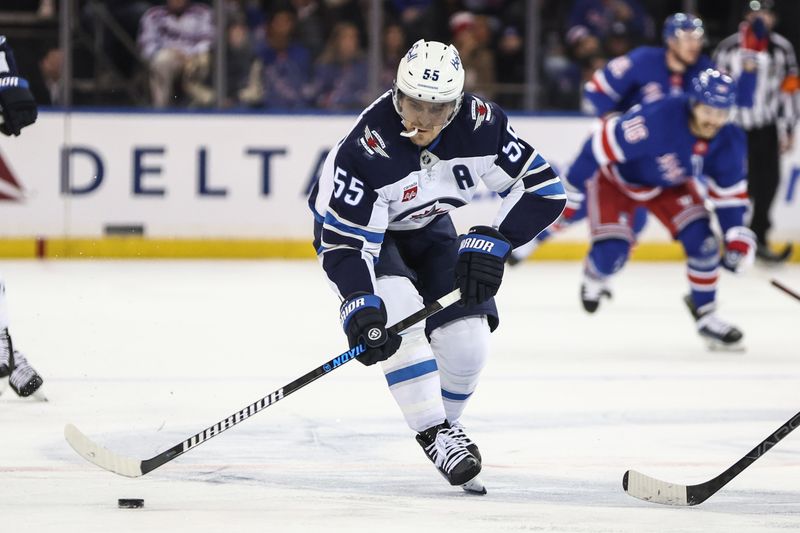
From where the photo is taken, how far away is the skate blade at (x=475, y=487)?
3887mm

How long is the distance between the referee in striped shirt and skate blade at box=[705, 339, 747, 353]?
3.00m

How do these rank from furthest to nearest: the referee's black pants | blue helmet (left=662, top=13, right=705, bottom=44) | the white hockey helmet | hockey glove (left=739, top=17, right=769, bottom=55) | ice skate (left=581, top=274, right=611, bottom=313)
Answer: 1. the referee's black pants
2. hockey glove (left=739, top=17, right=769, bottom=55)
3. blue helmet (left=662, top=13, right=705, bottom=44)
4. ice skate (left=581, top=274, right=611, bottom=313)
5. the white hockey helmet

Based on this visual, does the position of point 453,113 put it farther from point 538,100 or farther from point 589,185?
point 538,100

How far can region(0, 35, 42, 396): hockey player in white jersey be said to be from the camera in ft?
16.2

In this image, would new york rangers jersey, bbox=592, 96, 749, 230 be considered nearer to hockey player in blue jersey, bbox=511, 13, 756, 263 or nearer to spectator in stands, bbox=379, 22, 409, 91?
hockey player in blue jersey, bbox=511, 13, 756, 263

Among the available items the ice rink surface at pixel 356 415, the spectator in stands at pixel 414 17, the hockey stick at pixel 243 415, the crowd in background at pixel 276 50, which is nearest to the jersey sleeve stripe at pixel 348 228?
the hockey stick at pixel 243 415

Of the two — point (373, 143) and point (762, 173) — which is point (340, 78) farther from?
point (373, 143)

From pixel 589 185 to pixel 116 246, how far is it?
366 centimetres

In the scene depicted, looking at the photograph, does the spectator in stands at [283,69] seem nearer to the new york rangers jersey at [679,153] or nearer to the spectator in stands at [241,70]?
the spectator in stands at [241,70]

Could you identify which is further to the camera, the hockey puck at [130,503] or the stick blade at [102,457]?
the stick blade at [102,457]

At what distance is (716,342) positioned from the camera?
6.80 metres

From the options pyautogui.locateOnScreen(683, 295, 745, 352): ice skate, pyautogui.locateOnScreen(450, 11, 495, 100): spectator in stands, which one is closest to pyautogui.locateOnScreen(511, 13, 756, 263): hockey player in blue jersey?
pyautogui.locateOnScreen(683, 295, 745, 352): ice skate

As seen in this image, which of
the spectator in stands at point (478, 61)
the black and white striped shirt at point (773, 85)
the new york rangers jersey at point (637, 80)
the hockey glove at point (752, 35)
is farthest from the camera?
the spectator in stands at point (478, 61)

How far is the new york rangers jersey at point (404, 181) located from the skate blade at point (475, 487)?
535 millimetres
